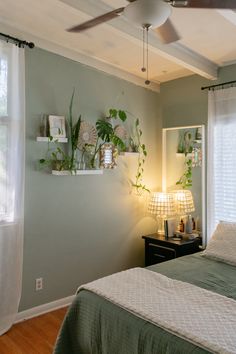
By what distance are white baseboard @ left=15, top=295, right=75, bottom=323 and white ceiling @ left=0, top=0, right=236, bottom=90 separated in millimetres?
2542

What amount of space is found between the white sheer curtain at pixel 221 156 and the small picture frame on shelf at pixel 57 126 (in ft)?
5.45

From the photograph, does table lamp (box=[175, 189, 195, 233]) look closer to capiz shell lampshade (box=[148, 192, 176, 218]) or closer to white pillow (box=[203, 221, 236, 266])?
capiz shell lampshade (box=[148, 192, 176, 218])

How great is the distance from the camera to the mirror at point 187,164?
3645mm

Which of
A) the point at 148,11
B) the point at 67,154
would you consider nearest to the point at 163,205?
the point at 67,154

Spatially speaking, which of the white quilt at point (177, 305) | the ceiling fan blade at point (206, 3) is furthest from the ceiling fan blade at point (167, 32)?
the white quilt at point (177, 305)

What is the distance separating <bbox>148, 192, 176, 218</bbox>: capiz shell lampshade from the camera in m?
3.61

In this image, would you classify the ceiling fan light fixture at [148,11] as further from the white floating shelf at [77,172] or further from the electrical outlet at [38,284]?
the electrical outlet at [38,284]

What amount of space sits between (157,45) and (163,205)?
1.76m

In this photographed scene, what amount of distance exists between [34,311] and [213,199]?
7.33 ft

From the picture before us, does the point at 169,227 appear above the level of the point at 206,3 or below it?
below

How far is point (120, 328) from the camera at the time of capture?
5.53 ft

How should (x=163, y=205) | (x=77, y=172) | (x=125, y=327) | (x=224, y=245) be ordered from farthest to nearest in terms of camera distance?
(x=163, y=205) < (x=77, y=172) < (x=224, y=245) < (x=125, y=327)

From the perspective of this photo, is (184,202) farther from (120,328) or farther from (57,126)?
(120,328)

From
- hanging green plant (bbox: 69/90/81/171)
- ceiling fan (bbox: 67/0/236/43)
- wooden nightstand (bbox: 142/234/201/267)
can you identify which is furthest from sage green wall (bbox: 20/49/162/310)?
ceiling fan (bbox: 67/0/236/43)
